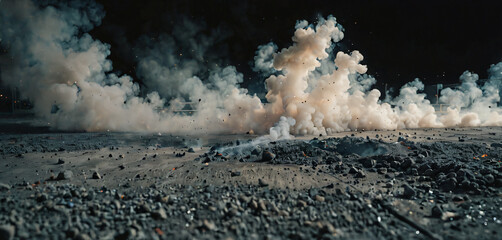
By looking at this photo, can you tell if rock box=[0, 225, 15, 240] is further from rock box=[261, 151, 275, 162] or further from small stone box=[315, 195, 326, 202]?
rock box=[261, 151, 275, 162]

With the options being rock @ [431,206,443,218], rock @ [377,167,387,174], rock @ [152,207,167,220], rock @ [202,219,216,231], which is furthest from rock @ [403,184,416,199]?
rock @ [152,207,167,220]

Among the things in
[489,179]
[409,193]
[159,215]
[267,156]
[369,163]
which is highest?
[267,156]

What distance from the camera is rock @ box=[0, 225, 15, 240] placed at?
3885mm

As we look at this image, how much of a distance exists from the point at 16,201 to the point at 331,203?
580 cm

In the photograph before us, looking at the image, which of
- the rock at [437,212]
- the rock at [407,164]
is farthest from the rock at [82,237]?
the rock at [407,164]

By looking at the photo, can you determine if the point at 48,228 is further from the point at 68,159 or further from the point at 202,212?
the point at 68,159

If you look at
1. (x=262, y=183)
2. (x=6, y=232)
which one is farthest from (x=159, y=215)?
(x=262, y=183)

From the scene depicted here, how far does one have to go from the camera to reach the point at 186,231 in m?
4.27

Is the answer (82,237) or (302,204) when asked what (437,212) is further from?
(82,237)

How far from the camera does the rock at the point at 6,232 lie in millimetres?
3885

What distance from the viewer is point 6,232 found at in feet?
12.8

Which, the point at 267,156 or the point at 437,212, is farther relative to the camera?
the point at 267,156

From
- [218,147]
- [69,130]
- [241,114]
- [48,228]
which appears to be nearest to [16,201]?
[48,228]

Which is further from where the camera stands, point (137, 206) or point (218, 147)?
point (218, 147)
